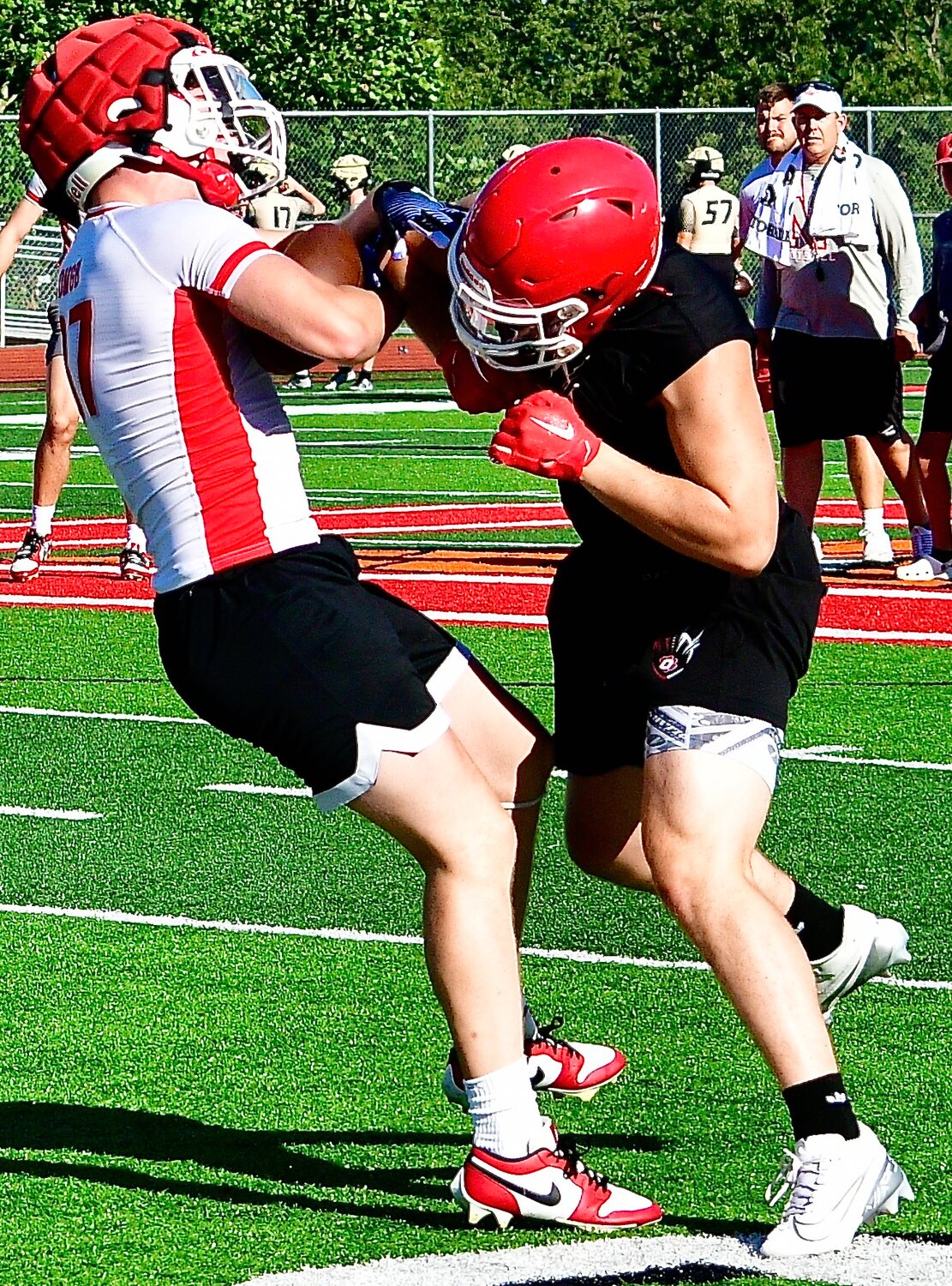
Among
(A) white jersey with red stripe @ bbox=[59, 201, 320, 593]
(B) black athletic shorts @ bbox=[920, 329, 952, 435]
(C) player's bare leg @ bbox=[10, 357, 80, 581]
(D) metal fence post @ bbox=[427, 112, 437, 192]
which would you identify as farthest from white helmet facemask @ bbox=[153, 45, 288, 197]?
(D) metal fence post @ bbox=[427, 112, 437, 192]

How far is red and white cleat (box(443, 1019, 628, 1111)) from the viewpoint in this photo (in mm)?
4461

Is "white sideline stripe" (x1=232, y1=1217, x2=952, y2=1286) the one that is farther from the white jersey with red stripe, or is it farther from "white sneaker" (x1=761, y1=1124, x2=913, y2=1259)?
the white jersey with red stripe

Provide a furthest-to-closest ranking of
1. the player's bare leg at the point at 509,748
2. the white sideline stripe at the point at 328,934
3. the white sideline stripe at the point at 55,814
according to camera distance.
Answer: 1. the white sideline stripe at the point at 55,814
2. the white sideline stripe at the point at 328,934
3. the player's bare leg at the point at 509,748

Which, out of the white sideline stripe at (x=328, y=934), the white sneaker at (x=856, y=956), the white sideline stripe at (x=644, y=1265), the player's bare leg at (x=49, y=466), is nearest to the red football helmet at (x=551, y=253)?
the white sneaker at (x=856, y=956)

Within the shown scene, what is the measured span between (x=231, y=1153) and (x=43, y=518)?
777cm

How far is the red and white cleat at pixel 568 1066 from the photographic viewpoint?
4461 millimetres

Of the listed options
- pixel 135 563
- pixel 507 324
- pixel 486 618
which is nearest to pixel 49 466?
pixel 135 563

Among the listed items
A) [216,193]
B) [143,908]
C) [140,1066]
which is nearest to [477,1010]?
[140,1066]

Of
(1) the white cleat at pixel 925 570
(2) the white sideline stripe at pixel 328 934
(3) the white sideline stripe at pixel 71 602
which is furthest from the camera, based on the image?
(1) the white cleat at pixel 925 570

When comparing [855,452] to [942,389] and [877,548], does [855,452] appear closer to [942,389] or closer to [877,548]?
[877,548]

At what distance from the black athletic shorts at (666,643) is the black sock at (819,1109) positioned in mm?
660

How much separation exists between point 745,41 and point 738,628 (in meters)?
57.3

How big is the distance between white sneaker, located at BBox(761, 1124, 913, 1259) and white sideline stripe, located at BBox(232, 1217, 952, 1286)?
4 centimetres

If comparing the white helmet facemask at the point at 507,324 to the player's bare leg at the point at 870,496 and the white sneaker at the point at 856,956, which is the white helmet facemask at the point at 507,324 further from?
the player's bare leg at the point at 870,496
